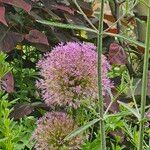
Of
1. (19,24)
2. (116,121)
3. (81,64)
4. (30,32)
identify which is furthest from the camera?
(19,24)

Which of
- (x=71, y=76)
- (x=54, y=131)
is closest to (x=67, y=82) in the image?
(x=71, y=76)

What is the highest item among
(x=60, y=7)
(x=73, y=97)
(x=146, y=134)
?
(x=60, y=7)

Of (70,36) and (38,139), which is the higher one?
(70,36)

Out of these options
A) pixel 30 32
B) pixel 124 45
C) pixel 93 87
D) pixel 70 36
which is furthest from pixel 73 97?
pixel 124 45

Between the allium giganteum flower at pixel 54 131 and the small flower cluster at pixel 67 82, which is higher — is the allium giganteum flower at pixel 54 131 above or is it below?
below

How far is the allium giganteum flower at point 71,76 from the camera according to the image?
141 centimetres

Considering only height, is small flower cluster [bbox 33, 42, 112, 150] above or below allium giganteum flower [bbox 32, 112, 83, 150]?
above

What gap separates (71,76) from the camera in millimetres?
1436

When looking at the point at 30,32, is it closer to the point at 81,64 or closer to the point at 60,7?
the point at 60,7

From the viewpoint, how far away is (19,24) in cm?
200

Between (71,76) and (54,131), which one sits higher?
(71,76)

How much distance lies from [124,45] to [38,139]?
88 cm

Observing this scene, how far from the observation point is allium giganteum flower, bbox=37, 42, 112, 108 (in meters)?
1.41

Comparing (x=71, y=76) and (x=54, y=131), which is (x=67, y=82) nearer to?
(x=71, y=76)
